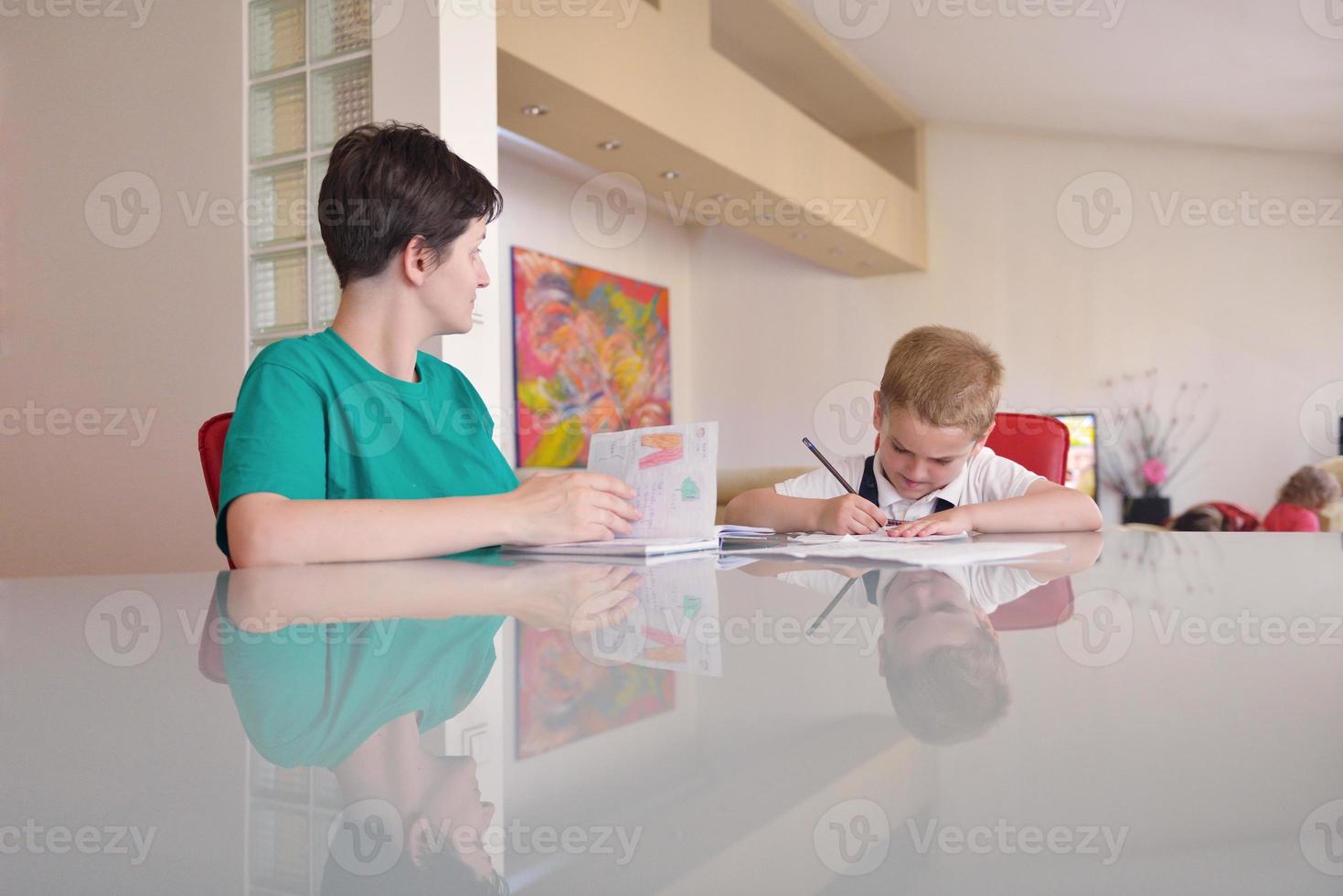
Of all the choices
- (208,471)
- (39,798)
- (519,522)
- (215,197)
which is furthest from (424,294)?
(215,197)

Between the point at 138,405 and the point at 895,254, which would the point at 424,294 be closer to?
the point at 138,405

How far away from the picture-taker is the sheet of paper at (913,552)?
81 cm

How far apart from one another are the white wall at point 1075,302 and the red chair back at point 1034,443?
5.02m

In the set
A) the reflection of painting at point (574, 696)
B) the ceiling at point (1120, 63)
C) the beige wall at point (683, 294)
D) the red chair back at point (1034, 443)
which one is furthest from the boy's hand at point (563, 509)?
the ceiling at point (1120, 63)

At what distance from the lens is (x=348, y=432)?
4.12 ft

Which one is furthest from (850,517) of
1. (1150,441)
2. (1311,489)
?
(1150,441)

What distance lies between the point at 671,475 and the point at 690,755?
0.91m

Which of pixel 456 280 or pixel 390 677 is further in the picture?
pixel 456 280

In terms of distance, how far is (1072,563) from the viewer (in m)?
0.83

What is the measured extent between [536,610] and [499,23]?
3.20m

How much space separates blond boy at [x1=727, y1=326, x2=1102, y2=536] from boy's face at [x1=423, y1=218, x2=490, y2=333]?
1.96 feet

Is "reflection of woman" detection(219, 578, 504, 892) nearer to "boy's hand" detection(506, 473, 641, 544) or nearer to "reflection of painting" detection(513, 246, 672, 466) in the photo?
"boy's hand" detection(506, 473, 641, 544)

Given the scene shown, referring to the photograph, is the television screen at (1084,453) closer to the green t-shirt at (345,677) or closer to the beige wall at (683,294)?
the beige wall at (683,294)

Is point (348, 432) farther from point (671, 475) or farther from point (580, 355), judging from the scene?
point (580, 355)
